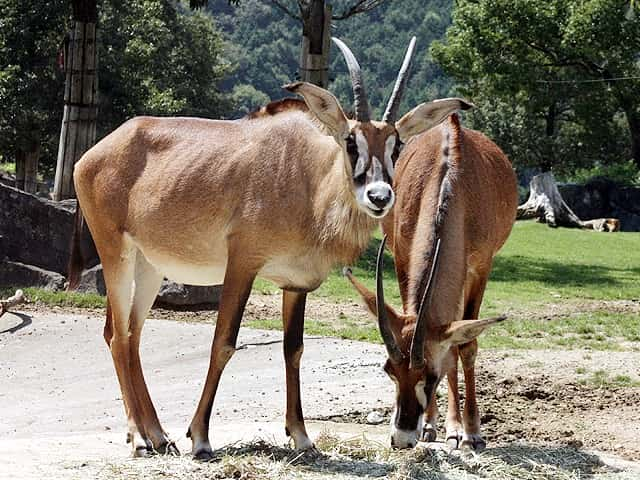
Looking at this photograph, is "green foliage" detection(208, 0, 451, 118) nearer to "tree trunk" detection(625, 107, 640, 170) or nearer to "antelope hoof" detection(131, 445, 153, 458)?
"tree trunk" detection(625, 107, 640, 170)

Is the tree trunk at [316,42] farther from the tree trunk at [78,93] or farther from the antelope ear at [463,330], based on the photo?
the antelope ear at [463,330]

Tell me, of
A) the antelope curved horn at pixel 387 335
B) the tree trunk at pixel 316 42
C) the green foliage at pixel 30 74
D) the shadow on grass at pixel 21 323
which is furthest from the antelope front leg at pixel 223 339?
the green foliage at pixel 30 74

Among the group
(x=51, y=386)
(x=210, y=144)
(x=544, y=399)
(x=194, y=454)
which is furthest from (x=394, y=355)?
(x=51, y=386)

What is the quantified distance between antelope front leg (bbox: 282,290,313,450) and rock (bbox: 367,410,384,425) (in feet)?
4.16

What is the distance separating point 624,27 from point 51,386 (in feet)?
95.3

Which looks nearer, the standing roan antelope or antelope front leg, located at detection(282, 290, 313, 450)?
the standing roan antelope

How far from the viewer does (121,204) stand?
23.4ft

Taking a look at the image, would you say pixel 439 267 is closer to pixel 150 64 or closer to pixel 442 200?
pixel 442 200

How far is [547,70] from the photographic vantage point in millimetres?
38438

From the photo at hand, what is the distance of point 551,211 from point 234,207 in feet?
86.1

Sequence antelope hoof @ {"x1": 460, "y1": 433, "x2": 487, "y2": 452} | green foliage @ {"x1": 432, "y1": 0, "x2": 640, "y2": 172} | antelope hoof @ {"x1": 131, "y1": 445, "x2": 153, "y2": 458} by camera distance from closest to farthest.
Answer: antelope hoof @ {"x1": 131, "y1": 445, "x2": 153, "y2": 458}, antelope hoof @ {"x1": 460, "y1": 433, "x2": 487, "y2": 452}, green foliage @ {"x1": 432, "y1": 0, "x2": 640, "y2": 172}

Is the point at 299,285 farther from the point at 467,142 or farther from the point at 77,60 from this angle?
the point at 77,60

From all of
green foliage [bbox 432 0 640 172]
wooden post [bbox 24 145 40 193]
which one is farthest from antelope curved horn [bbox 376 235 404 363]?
green foliage [bbox 432 0 640 172]

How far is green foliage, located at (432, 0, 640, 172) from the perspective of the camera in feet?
114
